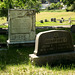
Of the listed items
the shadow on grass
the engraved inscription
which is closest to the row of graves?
the shadow on grass

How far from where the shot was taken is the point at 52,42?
251 inches

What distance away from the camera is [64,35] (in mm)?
6535

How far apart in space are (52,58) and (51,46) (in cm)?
51

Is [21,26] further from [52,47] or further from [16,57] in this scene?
[52,47]

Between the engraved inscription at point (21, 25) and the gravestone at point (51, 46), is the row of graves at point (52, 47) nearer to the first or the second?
the gravestone at point (51, 46)

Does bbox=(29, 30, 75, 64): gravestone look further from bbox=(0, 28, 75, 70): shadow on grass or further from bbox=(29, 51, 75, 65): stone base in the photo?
bbox=(0, 28, 75, 70): shadow on grass

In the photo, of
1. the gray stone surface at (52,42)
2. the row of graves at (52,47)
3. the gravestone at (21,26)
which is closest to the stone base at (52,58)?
the row of graves at (52,47)

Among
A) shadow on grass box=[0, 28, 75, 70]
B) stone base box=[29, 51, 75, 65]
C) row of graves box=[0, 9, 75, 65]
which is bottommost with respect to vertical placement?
shadow on grass box=[0, 28, 75, 70]

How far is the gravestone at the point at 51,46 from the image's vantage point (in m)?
6.14

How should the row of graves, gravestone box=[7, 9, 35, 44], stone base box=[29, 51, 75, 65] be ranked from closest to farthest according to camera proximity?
1. stone base box=[29, 51, 75, 65]
2. the row of graves
3. gravestone box=[7, 9, 35, 44]

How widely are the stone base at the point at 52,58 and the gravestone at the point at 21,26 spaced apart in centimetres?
365

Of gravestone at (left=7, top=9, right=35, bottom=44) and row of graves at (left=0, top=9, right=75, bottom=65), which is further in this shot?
gravestone at (left=7, top=9, right=35, bottom=44)

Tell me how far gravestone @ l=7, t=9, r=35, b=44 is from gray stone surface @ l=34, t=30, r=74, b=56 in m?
3.50

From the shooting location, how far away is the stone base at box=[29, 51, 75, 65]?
6.04m
